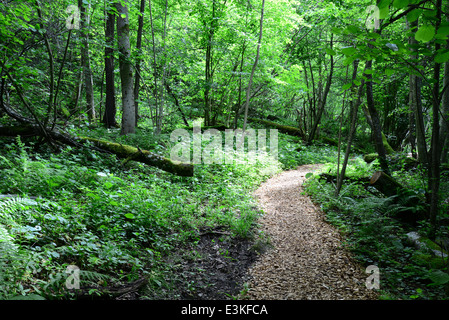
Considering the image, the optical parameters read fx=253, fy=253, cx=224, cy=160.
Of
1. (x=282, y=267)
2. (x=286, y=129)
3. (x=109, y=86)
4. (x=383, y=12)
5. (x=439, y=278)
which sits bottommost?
(x=282, y=267)

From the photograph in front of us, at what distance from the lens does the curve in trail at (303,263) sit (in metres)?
3.44

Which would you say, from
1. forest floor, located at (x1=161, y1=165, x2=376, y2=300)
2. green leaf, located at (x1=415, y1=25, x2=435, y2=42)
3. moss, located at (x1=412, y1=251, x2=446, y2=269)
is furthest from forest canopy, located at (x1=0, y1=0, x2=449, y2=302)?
forest floor, located at (x1=161, y1=165, x2=376, y2=300)

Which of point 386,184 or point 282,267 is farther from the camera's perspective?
point 386,184

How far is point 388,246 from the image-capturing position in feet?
14.5

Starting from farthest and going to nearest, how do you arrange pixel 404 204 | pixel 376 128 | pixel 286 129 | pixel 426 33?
pixel 286 129
pixel 376 128
pixel 404 204
pixel 426 33

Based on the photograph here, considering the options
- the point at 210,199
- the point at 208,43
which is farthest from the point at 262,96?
the point at 210,199

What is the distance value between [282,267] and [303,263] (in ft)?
1.20

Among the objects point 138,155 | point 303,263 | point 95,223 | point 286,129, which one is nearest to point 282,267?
point 303,263

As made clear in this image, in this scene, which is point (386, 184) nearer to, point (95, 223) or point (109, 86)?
point (95, 223)

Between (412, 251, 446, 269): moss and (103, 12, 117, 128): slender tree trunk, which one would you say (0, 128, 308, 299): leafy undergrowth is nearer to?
(412, 251, 446, 269): moss

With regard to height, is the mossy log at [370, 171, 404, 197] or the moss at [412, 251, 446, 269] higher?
the mossy log at [370, 171, 404, 197]

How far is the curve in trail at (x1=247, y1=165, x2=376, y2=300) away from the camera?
344cm
